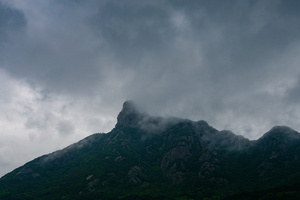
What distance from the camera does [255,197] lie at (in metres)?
190

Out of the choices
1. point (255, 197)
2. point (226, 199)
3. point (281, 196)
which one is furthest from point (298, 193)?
point (226, 199)

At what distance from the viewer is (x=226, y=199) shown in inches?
7849

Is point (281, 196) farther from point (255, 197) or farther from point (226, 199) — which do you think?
point (226, 199)

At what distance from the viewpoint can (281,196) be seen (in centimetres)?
17562

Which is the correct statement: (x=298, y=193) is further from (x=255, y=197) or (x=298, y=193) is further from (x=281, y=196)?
(x=255, y=197)

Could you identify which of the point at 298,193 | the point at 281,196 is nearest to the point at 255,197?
the point at 281,196

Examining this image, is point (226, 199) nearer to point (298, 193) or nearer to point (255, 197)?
point (255, 197)

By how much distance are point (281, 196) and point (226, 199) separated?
44.6 meters

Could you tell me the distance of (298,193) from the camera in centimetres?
17175

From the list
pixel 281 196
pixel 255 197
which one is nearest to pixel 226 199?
pixel 255 197

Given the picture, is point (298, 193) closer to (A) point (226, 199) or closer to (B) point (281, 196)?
(B) point (281, 196)

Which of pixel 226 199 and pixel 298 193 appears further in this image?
pixel 226 199

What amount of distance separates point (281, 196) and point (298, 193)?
12224mm

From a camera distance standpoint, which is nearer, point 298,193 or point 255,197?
point 298,193
